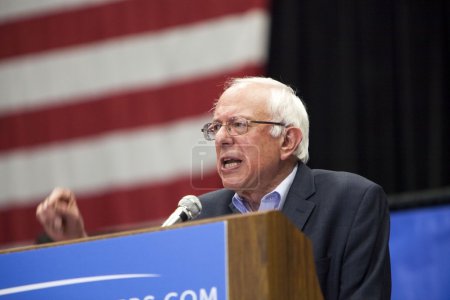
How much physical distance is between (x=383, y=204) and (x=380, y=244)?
15 cm

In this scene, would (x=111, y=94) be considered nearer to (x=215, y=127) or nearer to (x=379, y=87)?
(x=379, y=87)

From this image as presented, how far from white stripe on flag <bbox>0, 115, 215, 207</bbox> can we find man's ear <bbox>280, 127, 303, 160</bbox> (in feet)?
6.00

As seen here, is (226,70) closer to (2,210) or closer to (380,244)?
(2,210)

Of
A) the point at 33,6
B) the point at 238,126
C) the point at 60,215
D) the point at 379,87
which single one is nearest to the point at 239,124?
the point at 238,126

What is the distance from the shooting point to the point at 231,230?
2154 mm

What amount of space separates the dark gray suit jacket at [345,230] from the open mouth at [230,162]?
185mm

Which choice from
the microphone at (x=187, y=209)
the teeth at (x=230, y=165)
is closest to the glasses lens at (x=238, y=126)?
the teeth at (x=230, y=165)

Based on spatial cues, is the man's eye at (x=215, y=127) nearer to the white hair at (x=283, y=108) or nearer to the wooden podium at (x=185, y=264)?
the white hair at (x=283, y=108)

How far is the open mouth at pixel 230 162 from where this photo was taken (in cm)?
294

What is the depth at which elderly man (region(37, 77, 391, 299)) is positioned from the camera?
8.69 ft

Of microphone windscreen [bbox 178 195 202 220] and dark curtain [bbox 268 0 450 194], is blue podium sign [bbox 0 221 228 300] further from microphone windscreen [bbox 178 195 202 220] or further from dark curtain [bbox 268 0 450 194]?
dark curtain [bbox 268 0 450 194]

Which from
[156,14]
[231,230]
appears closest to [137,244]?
[231,230]

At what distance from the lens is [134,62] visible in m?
5.27

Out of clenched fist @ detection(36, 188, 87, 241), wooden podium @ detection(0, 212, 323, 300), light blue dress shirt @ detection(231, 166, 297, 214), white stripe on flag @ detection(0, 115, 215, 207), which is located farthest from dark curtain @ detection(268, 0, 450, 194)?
wooden podium @ detection(0, 212, 323, 300)
